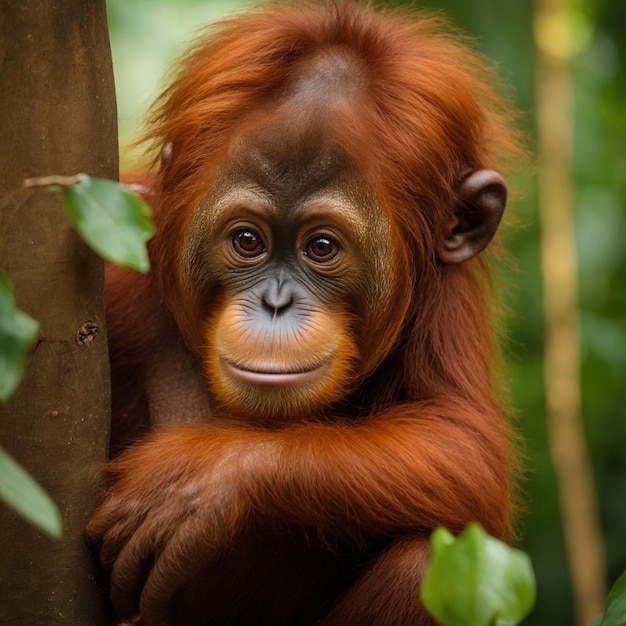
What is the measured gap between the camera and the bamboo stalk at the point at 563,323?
18.9 feet

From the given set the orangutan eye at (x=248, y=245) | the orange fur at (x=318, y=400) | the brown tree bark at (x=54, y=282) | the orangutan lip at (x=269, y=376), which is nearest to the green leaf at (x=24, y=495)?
the brown tree bark at (x=54, y=282)

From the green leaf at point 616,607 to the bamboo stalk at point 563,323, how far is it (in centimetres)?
339

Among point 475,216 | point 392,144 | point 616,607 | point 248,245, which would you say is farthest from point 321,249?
point 616,607

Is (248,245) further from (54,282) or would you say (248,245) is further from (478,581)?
(478,581)

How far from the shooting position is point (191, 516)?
285 centimetres

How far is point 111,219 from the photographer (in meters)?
1.84

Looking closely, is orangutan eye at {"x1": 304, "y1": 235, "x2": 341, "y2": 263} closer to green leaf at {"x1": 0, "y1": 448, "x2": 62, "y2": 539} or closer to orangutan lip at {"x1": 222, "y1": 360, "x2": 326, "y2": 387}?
orangutan lip at {"x1": 222, "y1": 360, "x2": 326, "y2": 387}

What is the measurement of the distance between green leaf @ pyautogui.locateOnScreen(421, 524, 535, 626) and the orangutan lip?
1.27 m

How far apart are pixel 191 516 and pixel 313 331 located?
0.65m

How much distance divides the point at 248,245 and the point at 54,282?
0.87 m

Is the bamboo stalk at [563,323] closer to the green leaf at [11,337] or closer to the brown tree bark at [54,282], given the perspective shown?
the brown tree bark at [54,282]

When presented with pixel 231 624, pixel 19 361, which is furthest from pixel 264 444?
pixel 19 361

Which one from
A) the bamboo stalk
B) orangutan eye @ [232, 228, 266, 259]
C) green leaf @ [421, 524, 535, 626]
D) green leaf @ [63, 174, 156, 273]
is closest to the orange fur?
orangutan eye @ [232, 228, 266, 259]

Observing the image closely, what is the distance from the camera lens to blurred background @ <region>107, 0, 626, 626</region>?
5.86 metres
